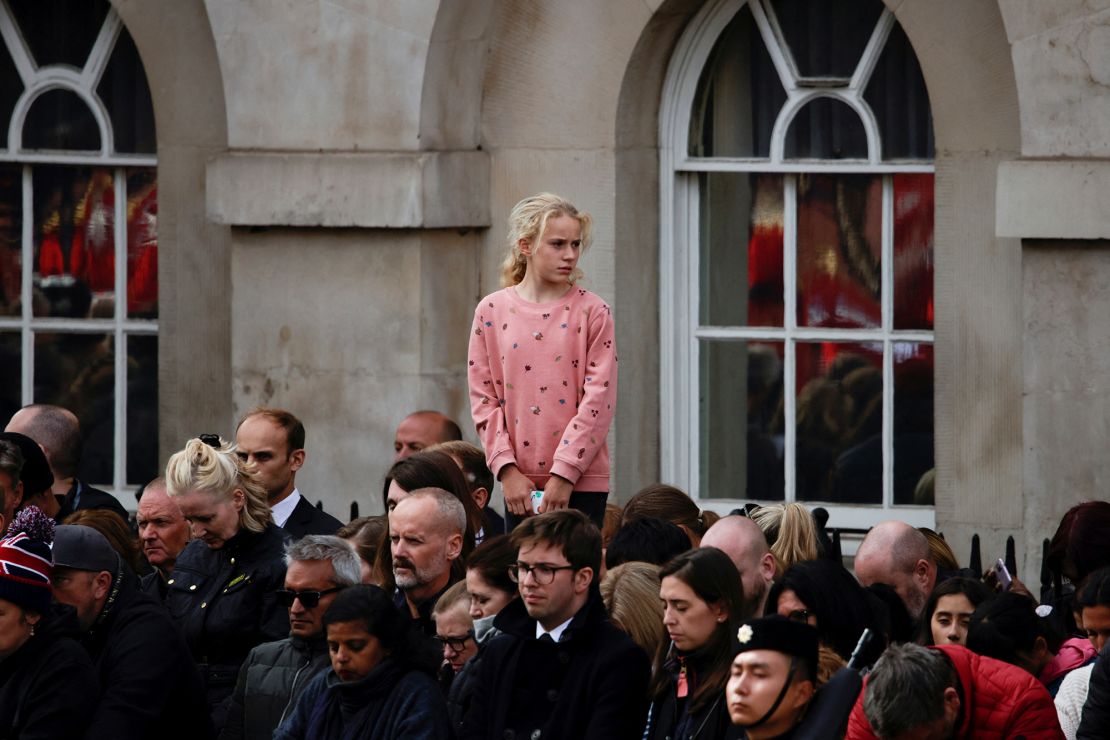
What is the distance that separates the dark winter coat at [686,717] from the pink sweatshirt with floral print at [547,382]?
2.17 metres

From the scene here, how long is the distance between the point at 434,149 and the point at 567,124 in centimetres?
67

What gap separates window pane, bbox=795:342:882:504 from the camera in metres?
11.8

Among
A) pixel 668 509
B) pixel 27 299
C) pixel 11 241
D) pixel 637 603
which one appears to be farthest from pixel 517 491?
pixel 11 241

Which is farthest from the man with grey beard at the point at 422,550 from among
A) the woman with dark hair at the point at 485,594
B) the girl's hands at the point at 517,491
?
the girl's hands at the point at 517,491

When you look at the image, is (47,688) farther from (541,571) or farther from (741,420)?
(741,420)

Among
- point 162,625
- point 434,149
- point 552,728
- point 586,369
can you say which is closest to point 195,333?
point 434,149

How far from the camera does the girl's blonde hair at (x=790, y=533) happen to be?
8.81m

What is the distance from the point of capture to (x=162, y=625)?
322 inches

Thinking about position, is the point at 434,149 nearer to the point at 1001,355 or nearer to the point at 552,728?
the point at 1001,355

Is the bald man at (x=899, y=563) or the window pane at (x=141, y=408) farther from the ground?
the window pane at (x=141, y=408)

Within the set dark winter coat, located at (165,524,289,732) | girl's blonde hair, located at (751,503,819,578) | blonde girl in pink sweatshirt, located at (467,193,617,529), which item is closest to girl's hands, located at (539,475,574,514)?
blonde girl in pink sweatshirt, located at (467,193,617,529)

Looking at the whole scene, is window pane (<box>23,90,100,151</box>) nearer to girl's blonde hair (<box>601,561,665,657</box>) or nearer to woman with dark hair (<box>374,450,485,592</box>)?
woman with dark hair (<box>374,450,485,592</box>)

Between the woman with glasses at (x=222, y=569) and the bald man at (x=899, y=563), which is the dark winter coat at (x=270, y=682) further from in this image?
the bald man at (x=899, y=563)

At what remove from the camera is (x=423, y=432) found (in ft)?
36.4
